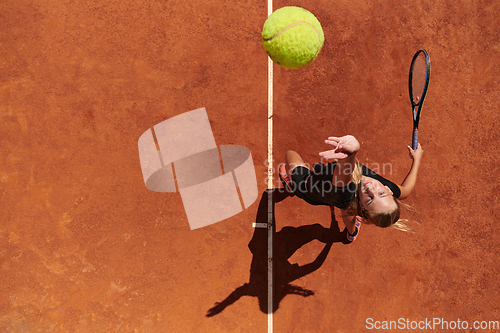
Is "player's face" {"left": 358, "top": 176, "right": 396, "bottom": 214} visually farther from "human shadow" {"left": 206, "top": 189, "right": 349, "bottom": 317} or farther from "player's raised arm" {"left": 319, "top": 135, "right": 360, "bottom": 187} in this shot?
"human shadow" {"left": 206, "top": 189, "right": 349, "bottom": 317}

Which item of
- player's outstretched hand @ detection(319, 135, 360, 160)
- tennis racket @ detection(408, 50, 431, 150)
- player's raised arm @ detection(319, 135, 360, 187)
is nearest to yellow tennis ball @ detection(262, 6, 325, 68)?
player's raised arm @ detection(319, 135, 360, 187)

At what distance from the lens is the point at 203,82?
A: 15.3 feet

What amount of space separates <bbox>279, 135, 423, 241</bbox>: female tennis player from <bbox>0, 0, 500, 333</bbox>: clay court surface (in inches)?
42.9

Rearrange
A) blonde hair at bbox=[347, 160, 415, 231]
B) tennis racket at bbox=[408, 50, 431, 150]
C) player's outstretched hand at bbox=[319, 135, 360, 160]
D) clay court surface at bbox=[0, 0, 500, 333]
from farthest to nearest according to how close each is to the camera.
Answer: clay court surface at bbox=[0, 0, 500, 333] < tennis racket at bbox=[408, 50, 431, 150] < blonde hair at bbox=[347, 160, 415, 231] < player's outstretched hand at bbox=[319, 135, 360, 160]

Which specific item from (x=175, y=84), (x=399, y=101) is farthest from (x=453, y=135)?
(x=175, y=84)

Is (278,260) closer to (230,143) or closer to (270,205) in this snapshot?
(270,205)

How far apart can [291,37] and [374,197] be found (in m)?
2.04

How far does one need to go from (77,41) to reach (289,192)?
4278mm

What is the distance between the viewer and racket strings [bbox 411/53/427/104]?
4266 mm

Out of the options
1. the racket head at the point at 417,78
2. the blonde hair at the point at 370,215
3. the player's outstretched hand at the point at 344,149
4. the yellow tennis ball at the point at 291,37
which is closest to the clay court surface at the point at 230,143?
the racket head at the point at 417,78

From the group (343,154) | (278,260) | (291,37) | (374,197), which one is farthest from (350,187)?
(278,260)

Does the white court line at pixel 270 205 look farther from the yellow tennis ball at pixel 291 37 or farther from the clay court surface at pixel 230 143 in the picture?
the yellow tennis ball at pixel 291 37

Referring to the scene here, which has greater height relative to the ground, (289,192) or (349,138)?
(349,138)

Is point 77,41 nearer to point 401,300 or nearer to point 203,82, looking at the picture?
point 203,82
